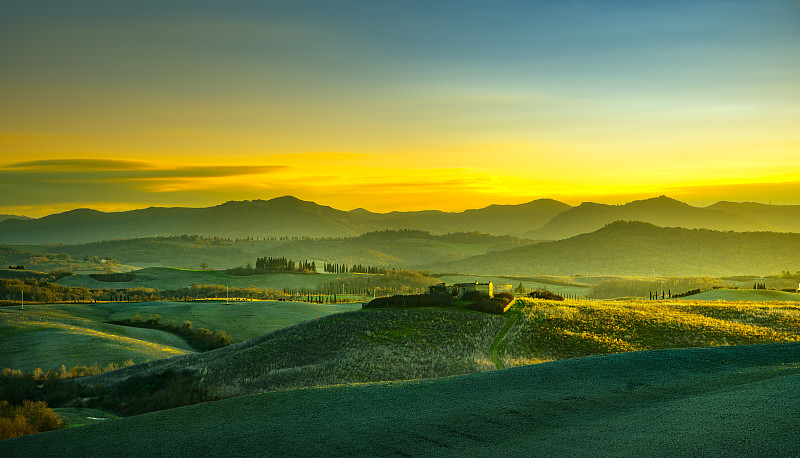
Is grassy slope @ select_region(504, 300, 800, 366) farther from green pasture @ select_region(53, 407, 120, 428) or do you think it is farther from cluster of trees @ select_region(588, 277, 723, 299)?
cluster of trees @ select_region(588, 277, 723, 299)

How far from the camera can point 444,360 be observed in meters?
32.9

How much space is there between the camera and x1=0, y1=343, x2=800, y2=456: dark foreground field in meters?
12.3

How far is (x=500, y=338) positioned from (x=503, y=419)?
82.5 ft

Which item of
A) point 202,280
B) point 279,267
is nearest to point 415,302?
point 202,280

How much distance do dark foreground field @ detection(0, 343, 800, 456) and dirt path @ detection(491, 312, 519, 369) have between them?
40.5ft

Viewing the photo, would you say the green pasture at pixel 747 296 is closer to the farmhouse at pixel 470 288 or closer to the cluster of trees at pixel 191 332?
the farmhouse at pixel 470 288

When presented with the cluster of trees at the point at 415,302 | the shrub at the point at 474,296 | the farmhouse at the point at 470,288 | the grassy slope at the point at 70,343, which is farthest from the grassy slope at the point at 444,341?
the grassy slope at the point at 70,343

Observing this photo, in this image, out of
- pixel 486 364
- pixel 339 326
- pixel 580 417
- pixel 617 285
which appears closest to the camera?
pixel 580 417

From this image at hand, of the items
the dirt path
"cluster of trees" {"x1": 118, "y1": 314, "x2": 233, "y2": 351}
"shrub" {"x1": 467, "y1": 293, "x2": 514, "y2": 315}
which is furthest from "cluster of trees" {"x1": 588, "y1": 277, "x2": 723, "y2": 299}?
the dirt path

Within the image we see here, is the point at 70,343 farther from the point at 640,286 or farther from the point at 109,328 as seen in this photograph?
the point at 640,286

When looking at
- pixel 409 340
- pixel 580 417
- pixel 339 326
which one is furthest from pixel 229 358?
pixel 580 417

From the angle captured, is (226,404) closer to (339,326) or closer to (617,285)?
(339,326)

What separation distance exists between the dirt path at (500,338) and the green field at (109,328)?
2621cm

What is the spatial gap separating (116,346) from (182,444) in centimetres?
4072
